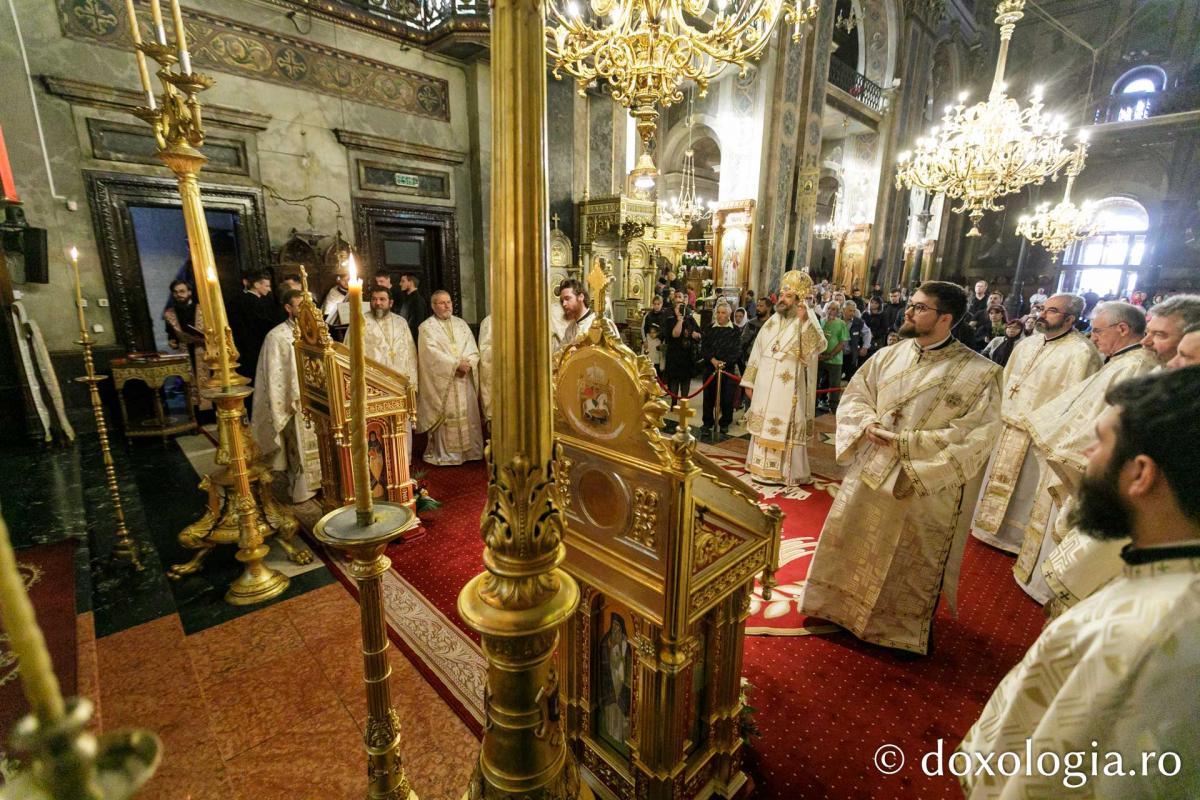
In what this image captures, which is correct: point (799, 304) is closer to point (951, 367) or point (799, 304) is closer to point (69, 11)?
point (951, 367)

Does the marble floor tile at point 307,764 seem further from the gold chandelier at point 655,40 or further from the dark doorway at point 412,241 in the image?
the dark doorway at point 412,241

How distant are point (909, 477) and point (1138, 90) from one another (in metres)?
27.3

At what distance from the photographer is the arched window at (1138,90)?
1873 centimetres

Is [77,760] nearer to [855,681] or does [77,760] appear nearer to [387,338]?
[855,681]

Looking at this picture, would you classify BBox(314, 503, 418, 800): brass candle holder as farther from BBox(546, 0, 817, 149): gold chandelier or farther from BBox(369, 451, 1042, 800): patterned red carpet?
BBox(546, 0, 817, 149): gold chandelier

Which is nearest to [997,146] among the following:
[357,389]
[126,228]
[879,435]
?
[879,435]

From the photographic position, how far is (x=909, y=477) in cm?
268

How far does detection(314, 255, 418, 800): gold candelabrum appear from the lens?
901mm

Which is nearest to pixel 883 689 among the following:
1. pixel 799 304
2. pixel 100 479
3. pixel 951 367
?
pixel 951 367

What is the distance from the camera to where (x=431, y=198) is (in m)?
8.93

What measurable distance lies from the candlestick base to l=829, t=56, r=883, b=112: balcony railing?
17.0 m

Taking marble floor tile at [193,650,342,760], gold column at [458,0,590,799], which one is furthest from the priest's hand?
marble floor tile at [193,650,342,760]

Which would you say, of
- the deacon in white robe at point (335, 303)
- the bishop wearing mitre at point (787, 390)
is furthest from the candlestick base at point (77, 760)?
the deacon in white robe at point (335, 303)

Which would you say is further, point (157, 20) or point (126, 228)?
point (126, 228)
